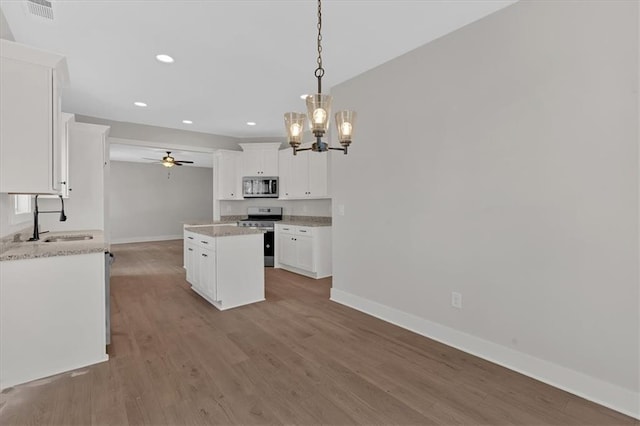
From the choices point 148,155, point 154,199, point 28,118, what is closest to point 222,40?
A: point 28,118

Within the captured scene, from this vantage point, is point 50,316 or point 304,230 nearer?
point 50,316

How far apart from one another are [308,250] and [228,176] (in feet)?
8.60

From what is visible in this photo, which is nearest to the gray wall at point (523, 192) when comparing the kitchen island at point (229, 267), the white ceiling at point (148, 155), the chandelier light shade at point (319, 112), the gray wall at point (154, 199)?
the chandelier light shade at point (319, 112)

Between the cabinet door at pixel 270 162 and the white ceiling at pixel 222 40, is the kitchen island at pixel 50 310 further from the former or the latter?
the cabinet door at pixel 270 162

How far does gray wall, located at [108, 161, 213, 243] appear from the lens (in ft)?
30.7

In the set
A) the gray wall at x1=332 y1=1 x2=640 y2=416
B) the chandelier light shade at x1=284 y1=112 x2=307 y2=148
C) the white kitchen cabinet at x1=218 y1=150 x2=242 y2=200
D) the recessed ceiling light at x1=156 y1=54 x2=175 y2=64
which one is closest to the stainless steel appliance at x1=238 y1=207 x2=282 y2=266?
the white kitchen cabinet at x1=218 y1=150 x2=242 y2=200

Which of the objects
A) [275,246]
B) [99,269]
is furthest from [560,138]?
[275,246]

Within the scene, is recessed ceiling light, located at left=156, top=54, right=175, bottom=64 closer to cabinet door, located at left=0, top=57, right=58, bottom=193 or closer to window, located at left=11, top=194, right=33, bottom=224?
cabinet door, located at left=0, top=57, right=58, bottom=193

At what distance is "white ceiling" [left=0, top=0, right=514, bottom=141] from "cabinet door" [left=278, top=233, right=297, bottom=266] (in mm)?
2423

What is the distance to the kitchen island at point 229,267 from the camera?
3525mm

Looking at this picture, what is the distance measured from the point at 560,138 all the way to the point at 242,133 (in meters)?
5.68

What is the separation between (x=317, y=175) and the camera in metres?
5.56

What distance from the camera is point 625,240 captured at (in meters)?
1.82

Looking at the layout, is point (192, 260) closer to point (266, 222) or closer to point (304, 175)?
point (266, 222)
